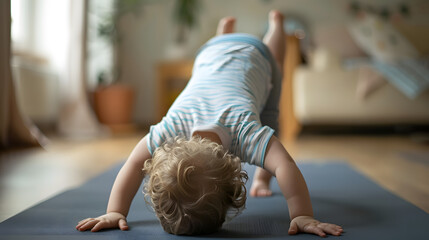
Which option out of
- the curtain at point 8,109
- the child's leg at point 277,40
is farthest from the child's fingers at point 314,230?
the curtain at point 8,109

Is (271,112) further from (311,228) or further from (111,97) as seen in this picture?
(111,97)

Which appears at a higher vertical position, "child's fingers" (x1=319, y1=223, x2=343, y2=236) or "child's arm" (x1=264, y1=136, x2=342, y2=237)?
"child's arm" (x1=264, y1=136, x2=342, y2=237)

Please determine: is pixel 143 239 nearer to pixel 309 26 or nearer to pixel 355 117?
pixel 355 117

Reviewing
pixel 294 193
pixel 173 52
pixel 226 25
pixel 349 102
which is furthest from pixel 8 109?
pixel 349 102

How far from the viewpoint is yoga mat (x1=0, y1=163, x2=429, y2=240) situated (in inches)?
33.5

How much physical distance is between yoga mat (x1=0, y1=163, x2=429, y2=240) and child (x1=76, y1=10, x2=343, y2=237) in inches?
1.6

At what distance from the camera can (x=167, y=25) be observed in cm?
454

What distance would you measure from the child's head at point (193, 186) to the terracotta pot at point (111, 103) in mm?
2906

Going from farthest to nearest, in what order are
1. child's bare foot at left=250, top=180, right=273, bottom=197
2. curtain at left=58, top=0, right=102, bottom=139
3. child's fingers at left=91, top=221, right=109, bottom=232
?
1. curtain at left=58, top=0, right=102, bottom=139
2. child's bare foot at left=250, top=180, right=273, bottom=197
3. child's fingers at left=91, top=221, right=109, bottom=232

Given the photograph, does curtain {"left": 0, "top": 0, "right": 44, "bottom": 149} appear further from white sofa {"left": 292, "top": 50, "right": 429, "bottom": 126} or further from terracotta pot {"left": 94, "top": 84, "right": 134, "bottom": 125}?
white sofa {"left": 292, "top": 50, "right": 429, "bottom": 126}

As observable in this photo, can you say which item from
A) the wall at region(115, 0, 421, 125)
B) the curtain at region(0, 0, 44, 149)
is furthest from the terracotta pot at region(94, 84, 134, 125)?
the curtain at region(0, 0, 44, 149)

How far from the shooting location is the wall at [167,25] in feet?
14.8

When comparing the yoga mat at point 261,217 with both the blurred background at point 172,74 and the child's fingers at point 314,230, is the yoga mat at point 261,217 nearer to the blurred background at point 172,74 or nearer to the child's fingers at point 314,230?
the child's fingers at point 314,230

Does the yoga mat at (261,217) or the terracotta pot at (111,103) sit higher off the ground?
the yoga mat at (261,217)
